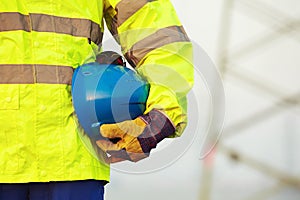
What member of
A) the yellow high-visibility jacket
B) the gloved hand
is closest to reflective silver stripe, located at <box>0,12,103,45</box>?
the yellow high-visibility jacket

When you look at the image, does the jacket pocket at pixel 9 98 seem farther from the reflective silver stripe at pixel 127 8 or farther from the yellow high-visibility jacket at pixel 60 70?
the reflective silver stripe at pixel 127 8

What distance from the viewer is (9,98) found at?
106 cm

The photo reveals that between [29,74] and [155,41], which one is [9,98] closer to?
[29,74]

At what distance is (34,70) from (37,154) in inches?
4.8

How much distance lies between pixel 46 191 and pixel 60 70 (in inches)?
7.0

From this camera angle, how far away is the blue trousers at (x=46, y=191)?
1069 millimetres

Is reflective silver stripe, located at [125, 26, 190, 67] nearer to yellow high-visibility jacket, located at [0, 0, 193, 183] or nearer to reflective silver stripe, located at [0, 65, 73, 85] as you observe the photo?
yellow high-visibility jacket, located at [0, 0, 193, 183]

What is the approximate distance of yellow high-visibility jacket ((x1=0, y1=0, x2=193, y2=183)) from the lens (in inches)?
41.9

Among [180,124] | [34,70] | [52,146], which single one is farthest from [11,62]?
[180,124]

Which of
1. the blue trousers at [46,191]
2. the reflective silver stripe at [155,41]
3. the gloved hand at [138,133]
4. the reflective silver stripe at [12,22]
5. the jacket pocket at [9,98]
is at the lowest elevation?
the blue trousers at [46,191]

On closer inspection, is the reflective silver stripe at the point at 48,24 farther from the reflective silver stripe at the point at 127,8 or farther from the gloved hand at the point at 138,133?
the gloved hand at the point at 138,133

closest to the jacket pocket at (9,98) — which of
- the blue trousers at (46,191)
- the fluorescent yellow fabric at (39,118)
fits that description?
the fluorescent yellow fabric at (39,118)

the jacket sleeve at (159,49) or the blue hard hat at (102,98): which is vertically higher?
the jacket sleeve at (159,49)

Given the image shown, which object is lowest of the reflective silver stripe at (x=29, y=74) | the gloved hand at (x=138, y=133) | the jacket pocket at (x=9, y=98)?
the gloved hand at (x=138, y=133)
